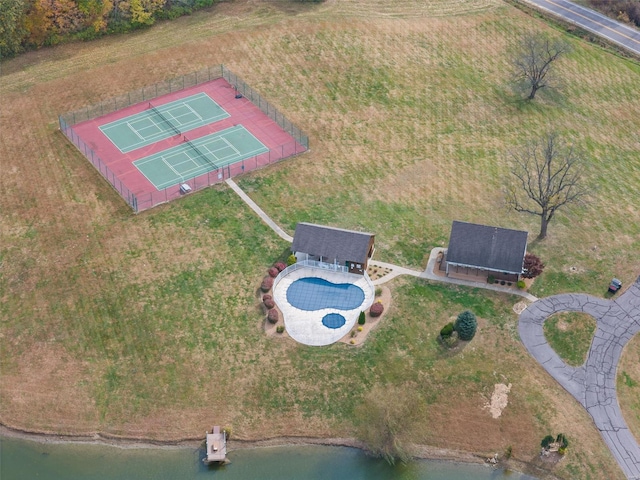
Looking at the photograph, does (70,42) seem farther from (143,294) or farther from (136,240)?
(143,294)

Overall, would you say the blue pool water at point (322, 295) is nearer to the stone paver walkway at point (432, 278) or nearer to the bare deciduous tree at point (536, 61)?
the stone paver walkway at point (432, 278)

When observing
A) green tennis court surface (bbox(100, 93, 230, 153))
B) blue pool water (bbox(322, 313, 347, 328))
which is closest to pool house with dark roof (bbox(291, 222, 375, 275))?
blue pool water (bbox(322, 313, 347, 328))

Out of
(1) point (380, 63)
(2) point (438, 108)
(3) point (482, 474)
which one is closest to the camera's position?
(3) point (482, 474)

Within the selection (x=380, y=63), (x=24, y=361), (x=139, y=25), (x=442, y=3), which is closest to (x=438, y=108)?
(x=380, y=63)

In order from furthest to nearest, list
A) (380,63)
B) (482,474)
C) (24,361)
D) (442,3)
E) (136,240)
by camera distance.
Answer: (442,3)
(380,63)
(136,240)
(24,361)
(482,474)

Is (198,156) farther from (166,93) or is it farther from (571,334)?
(571,334)
